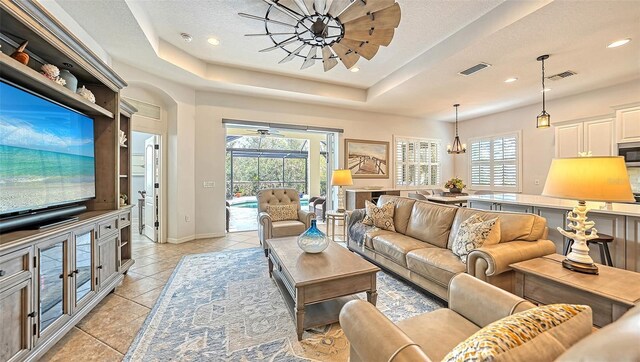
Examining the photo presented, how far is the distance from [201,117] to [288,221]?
2.72 m

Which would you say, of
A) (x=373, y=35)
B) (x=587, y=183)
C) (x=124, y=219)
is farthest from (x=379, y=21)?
(x=124, y=219)

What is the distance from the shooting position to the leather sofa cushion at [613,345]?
49 cm

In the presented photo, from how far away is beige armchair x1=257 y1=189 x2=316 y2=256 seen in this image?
12.2 feet

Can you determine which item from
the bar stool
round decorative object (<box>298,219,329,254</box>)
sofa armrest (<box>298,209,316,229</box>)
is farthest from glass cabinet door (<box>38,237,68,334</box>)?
the bar stool

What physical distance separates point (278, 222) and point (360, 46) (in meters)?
2.77

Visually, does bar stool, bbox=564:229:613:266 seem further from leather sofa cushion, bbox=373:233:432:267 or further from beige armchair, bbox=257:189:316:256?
beige armchair, bbox=257:189:316:256

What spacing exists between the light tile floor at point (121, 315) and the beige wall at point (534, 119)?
7.21 m

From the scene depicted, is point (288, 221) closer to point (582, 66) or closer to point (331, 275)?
point (331, 275)

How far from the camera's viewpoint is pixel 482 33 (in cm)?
298

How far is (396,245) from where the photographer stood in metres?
2.92

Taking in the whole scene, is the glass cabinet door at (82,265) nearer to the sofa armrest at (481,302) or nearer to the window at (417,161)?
the sofa armrest at (481,302)

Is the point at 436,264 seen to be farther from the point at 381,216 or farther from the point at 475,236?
the point at 381,216

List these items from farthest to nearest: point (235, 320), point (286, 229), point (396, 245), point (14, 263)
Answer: point (286, 229) → point (396, 245) → point (235, 320) → point (14, 263)

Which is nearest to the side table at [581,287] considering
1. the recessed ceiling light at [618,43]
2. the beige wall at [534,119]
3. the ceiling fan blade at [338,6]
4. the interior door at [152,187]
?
the ceiling fan blade at [338,6]
